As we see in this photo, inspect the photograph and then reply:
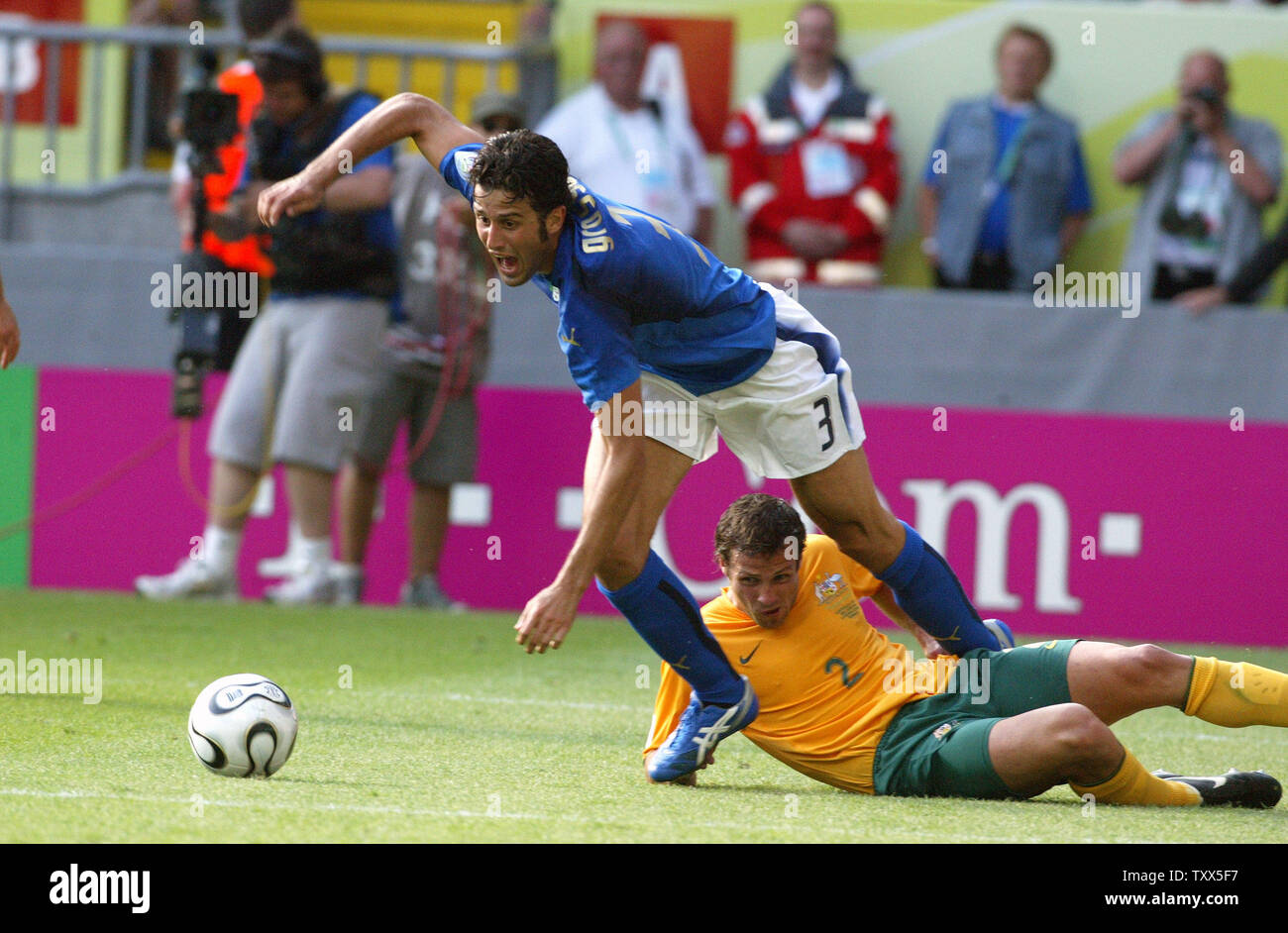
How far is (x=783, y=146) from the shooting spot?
10.1m

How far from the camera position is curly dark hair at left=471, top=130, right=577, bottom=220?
4383 millimetres

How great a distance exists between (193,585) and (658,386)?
457 cm

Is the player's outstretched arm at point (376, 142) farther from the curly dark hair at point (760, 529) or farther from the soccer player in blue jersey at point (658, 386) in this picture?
the curly dark hair at point (760, 529)

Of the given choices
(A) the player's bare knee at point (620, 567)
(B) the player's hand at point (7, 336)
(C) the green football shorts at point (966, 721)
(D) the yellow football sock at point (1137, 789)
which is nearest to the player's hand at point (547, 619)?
(A) the player's bare knee at point (620, 567)

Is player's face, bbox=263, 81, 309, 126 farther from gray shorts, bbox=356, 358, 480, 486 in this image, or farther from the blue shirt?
the blue shirt

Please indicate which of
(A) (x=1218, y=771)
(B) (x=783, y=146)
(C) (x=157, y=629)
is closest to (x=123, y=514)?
(C) (x=157, y=629)

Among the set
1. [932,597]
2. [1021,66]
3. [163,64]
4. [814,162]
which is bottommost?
[932,597]

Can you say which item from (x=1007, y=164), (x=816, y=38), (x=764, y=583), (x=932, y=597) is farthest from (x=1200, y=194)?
(x=764, y=583)

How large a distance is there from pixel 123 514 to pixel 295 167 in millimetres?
2176

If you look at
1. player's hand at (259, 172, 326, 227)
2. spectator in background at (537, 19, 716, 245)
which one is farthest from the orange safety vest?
player's hand at (259, 172, 326, 227)

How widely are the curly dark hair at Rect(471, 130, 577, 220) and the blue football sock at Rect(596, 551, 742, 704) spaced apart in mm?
1084

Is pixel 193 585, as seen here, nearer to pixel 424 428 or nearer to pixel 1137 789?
pixel 424 428

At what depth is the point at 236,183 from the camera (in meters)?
8.95

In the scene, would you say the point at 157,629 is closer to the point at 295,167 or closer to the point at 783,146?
the point at 295,167
